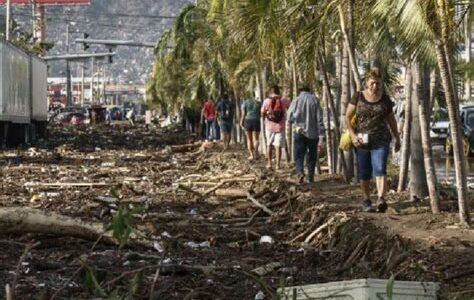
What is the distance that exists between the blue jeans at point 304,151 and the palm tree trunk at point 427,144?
4919mm

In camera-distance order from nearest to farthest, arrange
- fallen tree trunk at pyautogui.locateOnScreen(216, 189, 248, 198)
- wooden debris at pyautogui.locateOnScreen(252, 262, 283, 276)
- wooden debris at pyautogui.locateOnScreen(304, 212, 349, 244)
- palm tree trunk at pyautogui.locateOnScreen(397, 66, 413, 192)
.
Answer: wooden debris at pyautogui.locateOnScreen(252, 262, 283, 276)
wooden debris at pyautogui.locateOnScreen(304, 212, 349, 244)
palm tree trunk at pyautogui.locateOnScreen(397, 66, 413, 192)
fallen tree trunk at pyautogui.locateOnScreen(216, 189, 248, 198)

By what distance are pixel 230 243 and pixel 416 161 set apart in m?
4.19

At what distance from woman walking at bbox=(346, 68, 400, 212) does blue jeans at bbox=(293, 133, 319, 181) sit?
5158 mm

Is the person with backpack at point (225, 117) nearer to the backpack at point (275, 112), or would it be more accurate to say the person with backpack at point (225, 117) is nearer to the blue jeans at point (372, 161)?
the backpack at point (275, 112)

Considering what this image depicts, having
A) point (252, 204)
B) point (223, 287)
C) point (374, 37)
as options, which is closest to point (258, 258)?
point (223, 287)

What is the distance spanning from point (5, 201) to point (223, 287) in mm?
8473

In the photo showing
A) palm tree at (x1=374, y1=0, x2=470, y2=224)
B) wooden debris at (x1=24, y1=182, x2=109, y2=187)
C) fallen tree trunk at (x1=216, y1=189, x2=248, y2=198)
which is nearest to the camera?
palm tree at (x1=374, y1=0, x2=470, y2=224)

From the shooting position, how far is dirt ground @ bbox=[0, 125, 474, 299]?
912 cm

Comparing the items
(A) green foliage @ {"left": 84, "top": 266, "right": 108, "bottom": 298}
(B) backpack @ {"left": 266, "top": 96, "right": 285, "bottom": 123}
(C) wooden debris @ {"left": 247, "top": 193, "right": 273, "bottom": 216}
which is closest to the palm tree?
(C) wooden debris @ {"left": 247, "top": 193, "right": 273, "bottom": 216}

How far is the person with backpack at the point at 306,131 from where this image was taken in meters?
19.3

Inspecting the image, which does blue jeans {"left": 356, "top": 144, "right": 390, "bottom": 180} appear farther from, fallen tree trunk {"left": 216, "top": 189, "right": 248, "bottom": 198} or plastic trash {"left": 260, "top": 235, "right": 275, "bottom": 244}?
fallen tree trunk {"left": 216, "top": 189, "right": 248, "bottom": 198}

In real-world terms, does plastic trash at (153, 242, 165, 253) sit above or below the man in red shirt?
below

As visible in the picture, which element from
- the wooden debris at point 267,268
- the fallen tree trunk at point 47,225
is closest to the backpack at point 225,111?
the fallen tree trunk at point 47,225

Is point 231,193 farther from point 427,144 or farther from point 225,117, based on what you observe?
point 225,117
